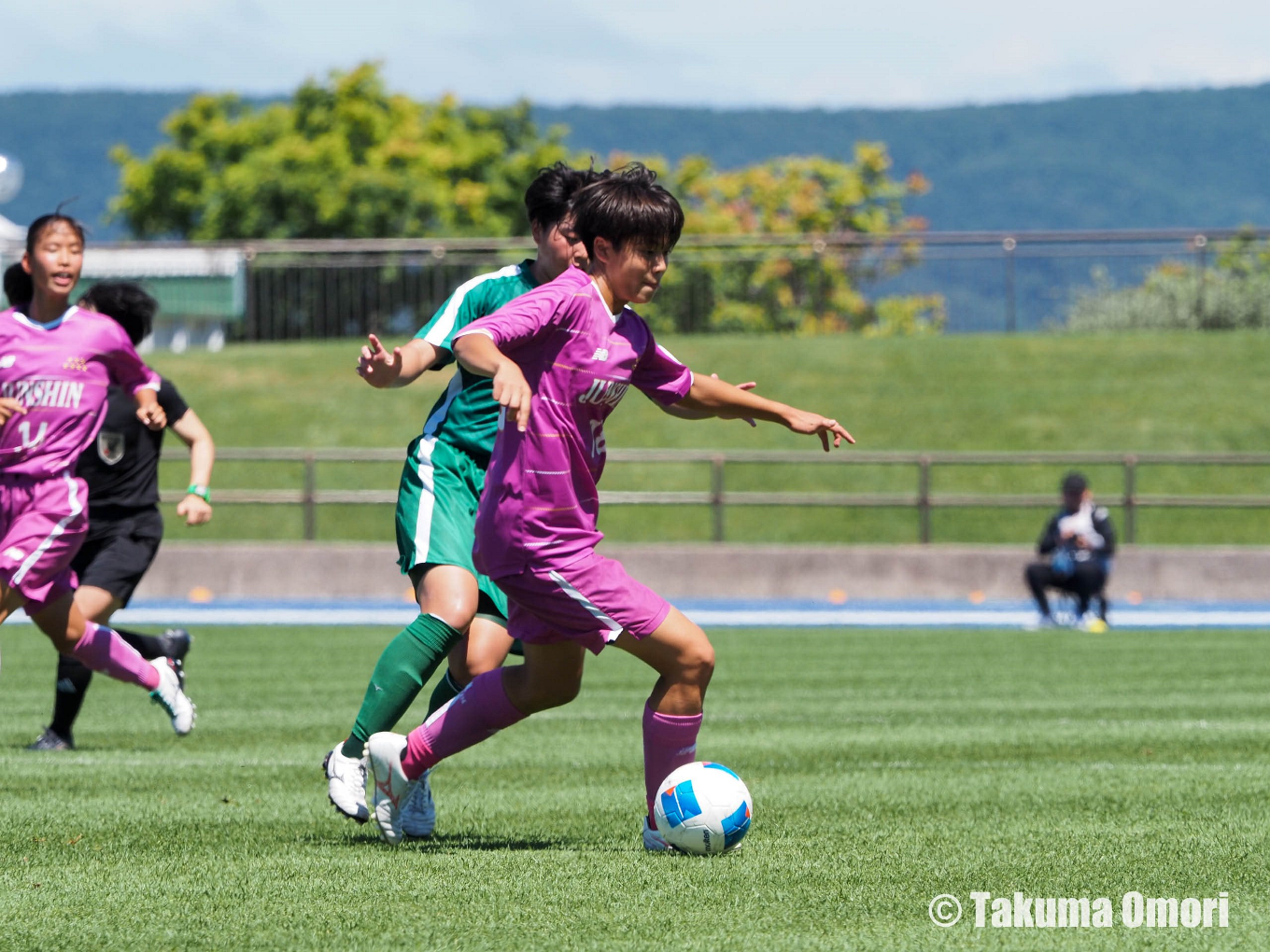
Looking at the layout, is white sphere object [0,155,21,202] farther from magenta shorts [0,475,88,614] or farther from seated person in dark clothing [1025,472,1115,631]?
seated person in dark clothing [1025,472,1115,631]

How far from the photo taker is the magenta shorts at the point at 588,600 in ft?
16.3

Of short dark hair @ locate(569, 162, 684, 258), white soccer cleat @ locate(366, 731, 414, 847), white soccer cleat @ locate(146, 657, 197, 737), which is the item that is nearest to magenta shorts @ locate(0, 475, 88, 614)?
white soccer cleat @ locate(146, 657, 197, 737)

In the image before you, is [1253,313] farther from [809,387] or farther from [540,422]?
[540,422]

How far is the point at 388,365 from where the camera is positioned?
16.1ft

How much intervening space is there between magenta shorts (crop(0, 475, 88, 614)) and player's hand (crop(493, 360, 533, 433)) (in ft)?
10.1

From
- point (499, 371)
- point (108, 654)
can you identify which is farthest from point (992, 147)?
point (499, 371)

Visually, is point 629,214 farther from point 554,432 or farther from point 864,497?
point 864,497

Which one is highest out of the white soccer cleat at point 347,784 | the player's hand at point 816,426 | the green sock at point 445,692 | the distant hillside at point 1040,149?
the distant hillside at point 1040,149

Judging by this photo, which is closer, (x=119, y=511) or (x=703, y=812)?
(x=703, y=812)

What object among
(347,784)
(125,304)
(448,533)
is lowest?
(347,784)

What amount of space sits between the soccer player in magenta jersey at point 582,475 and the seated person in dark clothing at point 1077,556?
42.9ft

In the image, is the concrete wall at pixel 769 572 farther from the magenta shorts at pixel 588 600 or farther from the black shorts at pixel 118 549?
the magenta shorts at pixel 588 600

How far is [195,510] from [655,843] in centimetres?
273

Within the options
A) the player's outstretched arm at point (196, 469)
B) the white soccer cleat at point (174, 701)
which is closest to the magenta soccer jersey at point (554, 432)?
the player's outstretched arm at point (196, 469)
